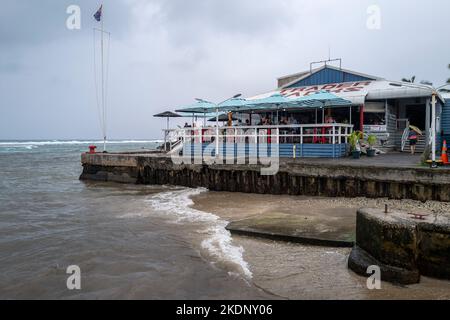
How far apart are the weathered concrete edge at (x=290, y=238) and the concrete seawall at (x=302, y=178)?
16.5 feet

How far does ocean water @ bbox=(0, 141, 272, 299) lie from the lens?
568 centimetres

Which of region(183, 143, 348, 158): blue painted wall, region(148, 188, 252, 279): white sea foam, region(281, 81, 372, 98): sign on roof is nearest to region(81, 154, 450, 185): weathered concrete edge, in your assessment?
region(183, 143, 348, 158): blue painted wall

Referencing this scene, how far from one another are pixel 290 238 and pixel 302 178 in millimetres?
5988

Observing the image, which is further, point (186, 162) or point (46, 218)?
point (186, 162)

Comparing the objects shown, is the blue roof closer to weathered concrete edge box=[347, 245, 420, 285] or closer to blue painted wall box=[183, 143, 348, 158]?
blue painted wall box=[183, 143, 348, 158]

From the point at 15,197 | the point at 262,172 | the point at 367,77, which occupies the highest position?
the point at 367,77

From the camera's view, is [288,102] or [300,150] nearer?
[300,150]

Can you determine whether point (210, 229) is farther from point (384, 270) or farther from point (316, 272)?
point (384, 270)

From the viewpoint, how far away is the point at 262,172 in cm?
1426

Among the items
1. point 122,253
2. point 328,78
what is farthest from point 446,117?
point 122,253

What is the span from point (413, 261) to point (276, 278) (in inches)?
78.8

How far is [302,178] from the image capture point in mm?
13250
